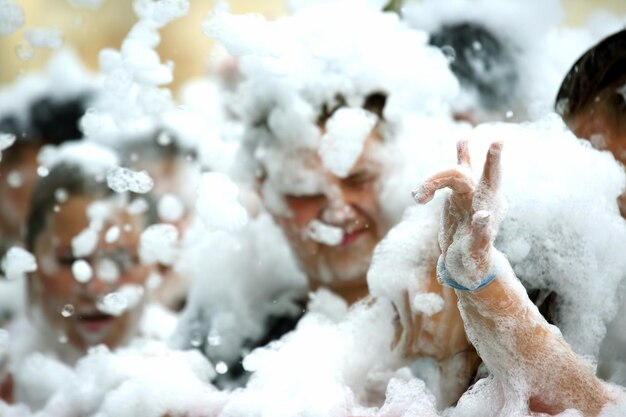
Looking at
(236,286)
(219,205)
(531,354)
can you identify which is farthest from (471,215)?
(236,286)

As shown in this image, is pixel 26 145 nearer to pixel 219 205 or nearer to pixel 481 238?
pixel 219 205

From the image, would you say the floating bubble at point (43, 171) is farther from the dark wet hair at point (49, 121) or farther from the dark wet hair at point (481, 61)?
the dark wet hair at point (481, 61)

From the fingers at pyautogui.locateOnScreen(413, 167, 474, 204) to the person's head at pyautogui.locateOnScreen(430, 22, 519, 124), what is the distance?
63 centimetres

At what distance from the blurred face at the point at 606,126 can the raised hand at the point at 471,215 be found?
0.31m

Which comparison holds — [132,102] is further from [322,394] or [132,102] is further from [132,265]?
[322,394]

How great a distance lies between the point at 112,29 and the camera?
2.00 m

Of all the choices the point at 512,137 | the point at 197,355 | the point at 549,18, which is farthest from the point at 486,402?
the point at 549,18

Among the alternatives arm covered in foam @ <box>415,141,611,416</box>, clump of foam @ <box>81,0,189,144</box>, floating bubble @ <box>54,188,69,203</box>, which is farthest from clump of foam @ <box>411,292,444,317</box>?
floating bubble @ <box>54,188,69,203</box>

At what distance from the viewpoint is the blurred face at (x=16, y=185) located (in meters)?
2.08

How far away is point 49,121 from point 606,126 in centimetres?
133

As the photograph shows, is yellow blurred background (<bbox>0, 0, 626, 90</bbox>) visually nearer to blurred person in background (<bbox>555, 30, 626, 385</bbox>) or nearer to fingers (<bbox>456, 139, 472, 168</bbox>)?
blurred person in background (<bbox>555, 30, 626, 385</bbox>)

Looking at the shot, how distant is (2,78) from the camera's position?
214 centimetres

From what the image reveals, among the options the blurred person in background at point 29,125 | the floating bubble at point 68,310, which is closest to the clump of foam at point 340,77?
the floating bubble at point 68,310

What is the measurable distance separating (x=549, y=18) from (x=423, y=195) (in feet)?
3.04
